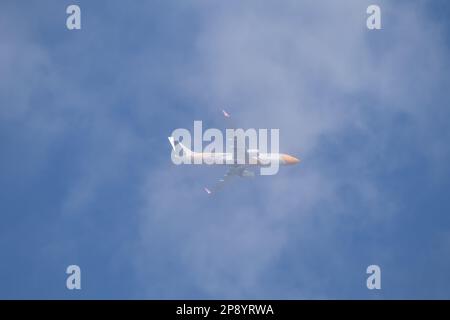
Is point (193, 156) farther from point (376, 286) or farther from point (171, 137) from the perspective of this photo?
point (376, 286)

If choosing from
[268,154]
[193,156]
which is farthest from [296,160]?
[193,156]
